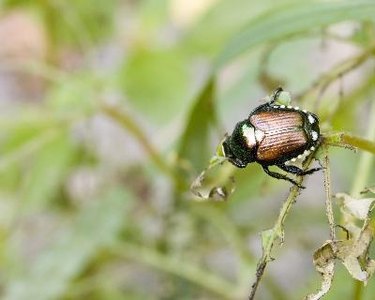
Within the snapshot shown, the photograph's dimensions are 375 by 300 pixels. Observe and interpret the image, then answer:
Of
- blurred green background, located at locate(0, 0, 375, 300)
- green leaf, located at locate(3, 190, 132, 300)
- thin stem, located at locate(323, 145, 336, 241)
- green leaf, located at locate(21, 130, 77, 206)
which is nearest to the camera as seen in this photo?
thin stem, located at locate(323, 145, 336, 241)

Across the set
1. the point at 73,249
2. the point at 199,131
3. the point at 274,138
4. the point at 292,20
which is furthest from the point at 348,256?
the point at 73,249

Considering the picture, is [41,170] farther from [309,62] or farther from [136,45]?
[309,62]

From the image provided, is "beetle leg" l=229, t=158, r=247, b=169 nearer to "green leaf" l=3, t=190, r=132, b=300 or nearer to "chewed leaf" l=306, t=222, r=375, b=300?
"chewed leaf" l=306, t=222, r=375, b=300

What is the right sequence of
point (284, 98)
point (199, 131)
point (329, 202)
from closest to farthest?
point (329, 202)
point (284, 98)
point (199, 131)

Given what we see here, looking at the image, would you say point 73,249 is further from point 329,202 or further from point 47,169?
point 329,202

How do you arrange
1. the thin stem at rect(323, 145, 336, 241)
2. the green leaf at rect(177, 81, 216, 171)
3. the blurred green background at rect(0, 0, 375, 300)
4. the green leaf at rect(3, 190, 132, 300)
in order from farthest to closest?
1. the green leaf at rect(3, 190, 132, 300)
2. the blurred green background at rect(0, 0, 375, 300)
3. the green leaf at rect(177, 81, 216, 171)
4. the thin stem at rect(323, 145, 336, 241)

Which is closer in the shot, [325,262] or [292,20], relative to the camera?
[325,262]

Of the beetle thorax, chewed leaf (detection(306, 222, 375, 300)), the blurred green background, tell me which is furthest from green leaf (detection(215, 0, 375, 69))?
chewed leaf (detection(306, 222, 375, 300))
